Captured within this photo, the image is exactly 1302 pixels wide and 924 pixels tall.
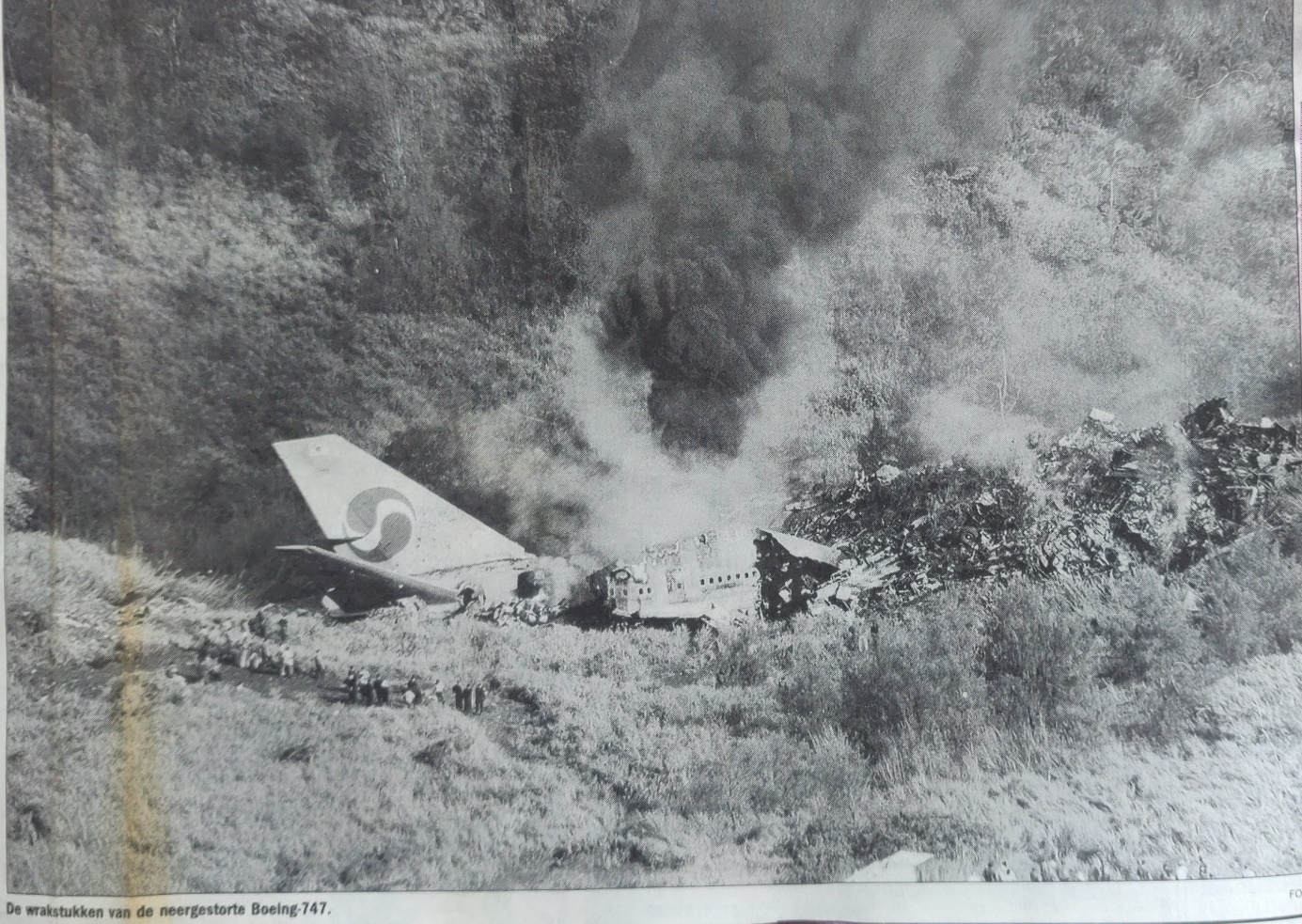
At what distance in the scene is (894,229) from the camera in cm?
162

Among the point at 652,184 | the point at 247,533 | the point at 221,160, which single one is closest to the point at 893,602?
the point at 652,184

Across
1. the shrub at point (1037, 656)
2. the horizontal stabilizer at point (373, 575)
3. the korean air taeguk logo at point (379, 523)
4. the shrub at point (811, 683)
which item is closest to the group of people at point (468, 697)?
the horizontal stabilizer at point (373, 575)

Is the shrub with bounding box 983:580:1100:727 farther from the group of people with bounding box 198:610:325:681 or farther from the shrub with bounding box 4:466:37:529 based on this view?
Answer: the shrub with bounding box 4:466:37:529

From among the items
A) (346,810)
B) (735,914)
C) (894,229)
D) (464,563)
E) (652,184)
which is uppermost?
(652,184)

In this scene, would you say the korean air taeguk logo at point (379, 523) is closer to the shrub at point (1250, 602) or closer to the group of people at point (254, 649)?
the group of people at point (254, 649)

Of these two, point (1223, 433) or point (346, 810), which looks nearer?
point (346, 810)

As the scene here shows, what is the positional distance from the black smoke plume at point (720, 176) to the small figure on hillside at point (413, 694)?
683 millimetres

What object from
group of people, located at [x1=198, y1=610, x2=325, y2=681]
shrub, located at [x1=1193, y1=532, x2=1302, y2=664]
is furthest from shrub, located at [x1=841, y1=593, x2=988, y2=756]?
group of people, located at [x1=198, y1=610, x2=325, y2=681]

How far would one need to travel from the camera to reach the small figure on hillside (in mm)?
1540

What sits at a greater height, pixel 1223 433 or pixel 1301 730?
pixel 1223 433

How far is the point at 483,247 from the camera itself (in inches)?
63.2

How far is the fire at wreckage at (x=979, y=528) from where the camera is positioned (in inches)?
62.6

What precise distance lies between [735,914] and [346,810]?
76cm

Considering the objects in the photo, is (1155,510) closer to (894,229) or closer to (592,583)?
(894,229)
